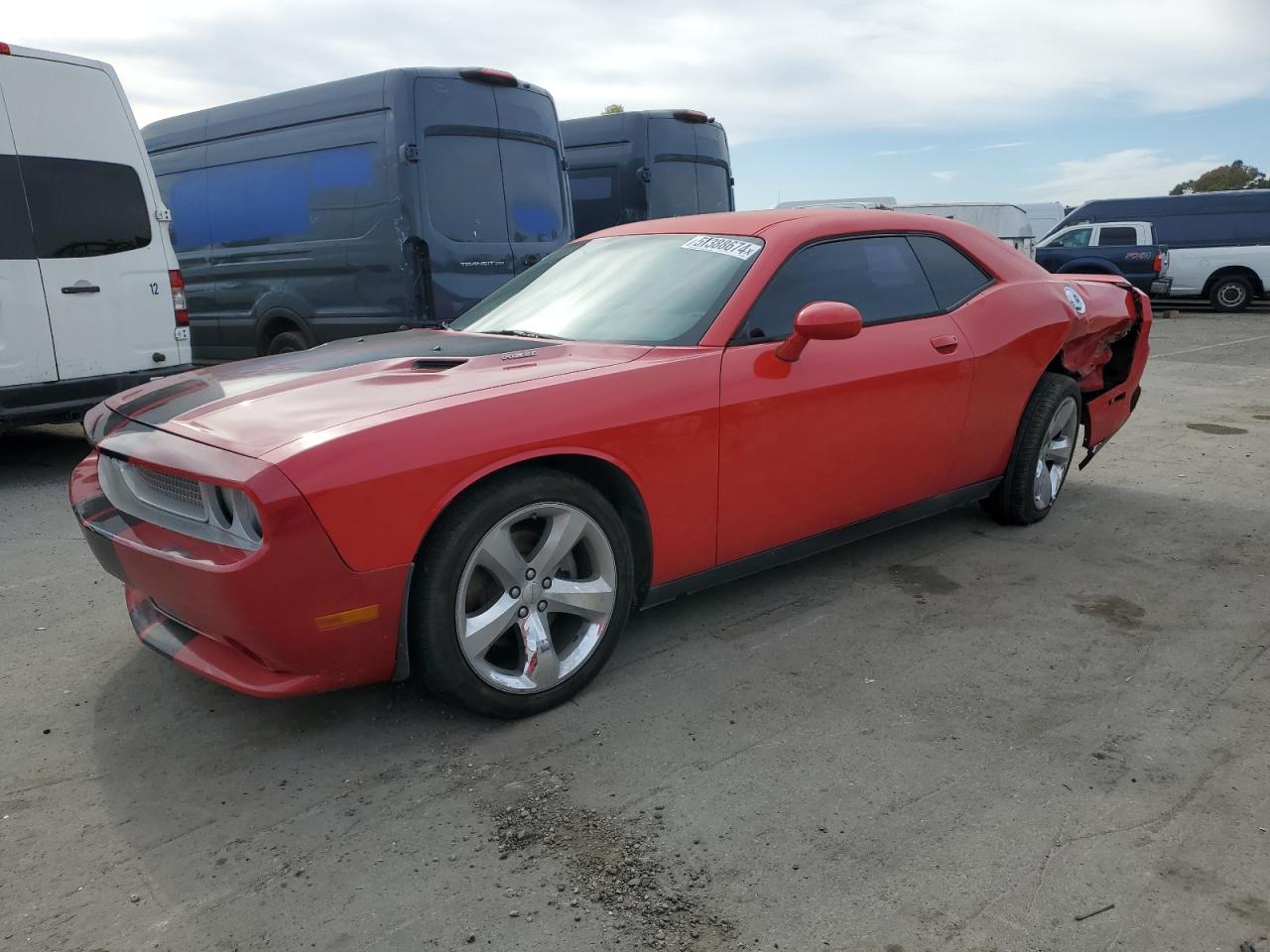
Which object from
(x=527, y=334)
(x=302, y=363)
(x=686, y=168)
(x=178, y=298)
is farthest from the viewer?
(x=686, y=168)

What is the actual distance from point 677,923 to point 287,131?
7.51 m

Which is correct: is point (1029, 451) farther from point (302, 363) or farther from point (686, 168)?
point (686, 168)

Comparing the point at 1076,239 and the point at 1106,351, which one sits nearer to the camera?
the point at 1106,351

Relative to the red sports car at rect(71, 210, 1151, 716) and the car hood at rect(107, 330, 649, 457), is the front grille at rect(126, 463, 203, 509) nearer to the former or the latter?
the red sports car at rect(71, 210, 1151, 716)

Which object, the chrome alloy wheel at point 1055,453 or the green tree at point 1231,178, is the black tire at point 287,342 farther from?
the green tree at point 1231,178

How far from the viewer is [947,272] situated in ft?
14.3

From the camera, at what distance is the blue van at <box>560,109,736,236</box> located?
33.8 ft

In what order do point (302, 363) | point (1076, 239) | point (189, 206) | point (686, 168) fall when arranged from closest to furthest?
point (302, 363), point (189, 206), point (686, 168), point (1076, 239)

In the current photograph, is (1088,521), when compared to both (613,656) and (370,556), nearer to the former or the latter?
(613,656)

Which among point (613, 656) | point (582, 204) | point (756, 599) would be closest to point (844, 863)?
point (613, 656)

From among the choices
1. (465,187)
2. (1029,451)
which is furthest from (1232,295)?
(1029,451)

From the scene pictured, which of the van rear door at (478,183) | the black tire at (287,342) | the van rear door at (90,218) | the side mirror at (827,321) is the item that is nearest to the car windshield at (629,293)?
the side mirror at (827,321)

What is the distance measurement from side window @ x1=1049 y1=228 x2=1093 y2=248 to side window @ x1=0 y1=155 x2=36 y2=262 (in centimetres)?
1822

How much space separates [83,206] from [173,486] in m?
4.41
